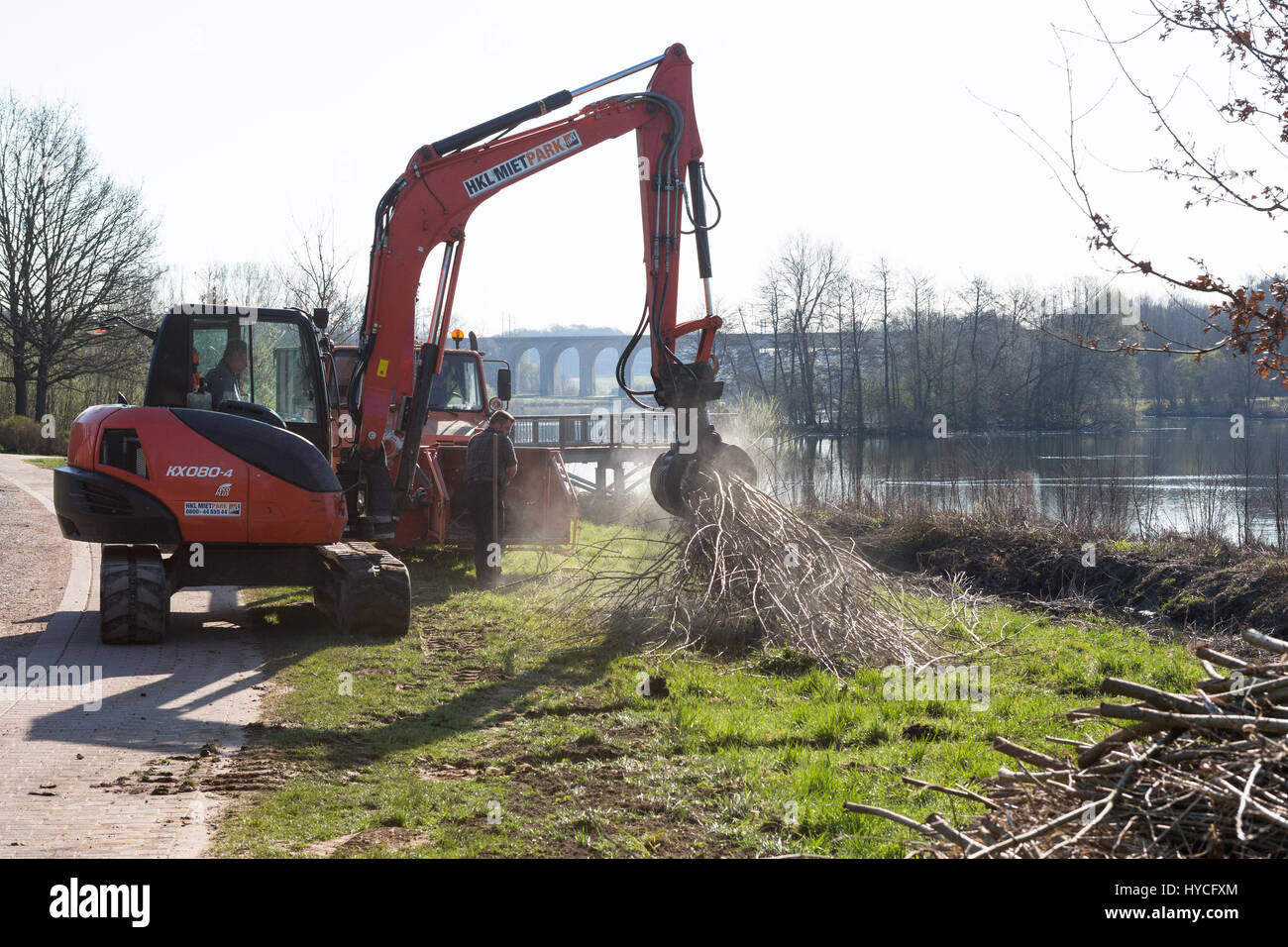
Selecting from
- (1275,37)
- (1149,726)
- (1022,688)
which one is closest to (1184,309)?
(1275,37)

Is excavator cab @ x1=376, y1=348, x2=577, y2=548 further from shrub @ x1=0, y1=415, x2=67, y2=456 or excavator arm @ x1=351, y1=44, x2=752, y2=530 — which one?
shrub @ x1=0, y1=415, x2=67, y2=456

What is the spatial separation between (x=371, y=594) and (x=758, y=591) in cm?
330

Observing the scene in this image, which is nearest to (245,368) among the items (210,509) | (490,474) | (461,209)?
(210,509)

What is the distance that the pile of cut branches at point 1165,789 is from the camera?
11.1ft

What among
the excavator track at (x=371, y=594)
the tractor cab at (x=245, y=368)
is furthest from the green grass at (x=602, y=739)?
the tractor cab at (x=245, y=368)

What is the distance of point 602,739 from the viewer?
22.4 ft

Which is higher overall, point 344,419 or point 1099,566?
point 344,419

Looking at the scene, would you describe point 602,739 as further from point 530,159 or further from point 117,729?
point 530,159

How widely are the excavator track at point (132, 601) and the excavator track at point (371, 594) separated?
140 centimetres

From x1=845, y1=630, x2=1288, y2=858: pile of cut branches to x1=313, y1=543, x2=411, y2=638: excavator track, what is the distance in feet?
20.8

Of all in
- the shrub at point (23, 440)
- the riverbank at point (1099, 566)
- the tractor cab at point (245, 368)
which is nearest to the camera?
the tractor cab at point (245, 368)

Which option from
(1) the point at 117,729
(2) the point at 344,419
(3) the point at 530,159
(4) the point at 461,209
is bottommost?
(1) the point at 117,729

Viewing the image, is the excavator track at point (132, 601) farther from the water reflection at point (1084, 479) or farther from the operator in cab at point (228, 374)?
the water reflection at point (1084, 479)
